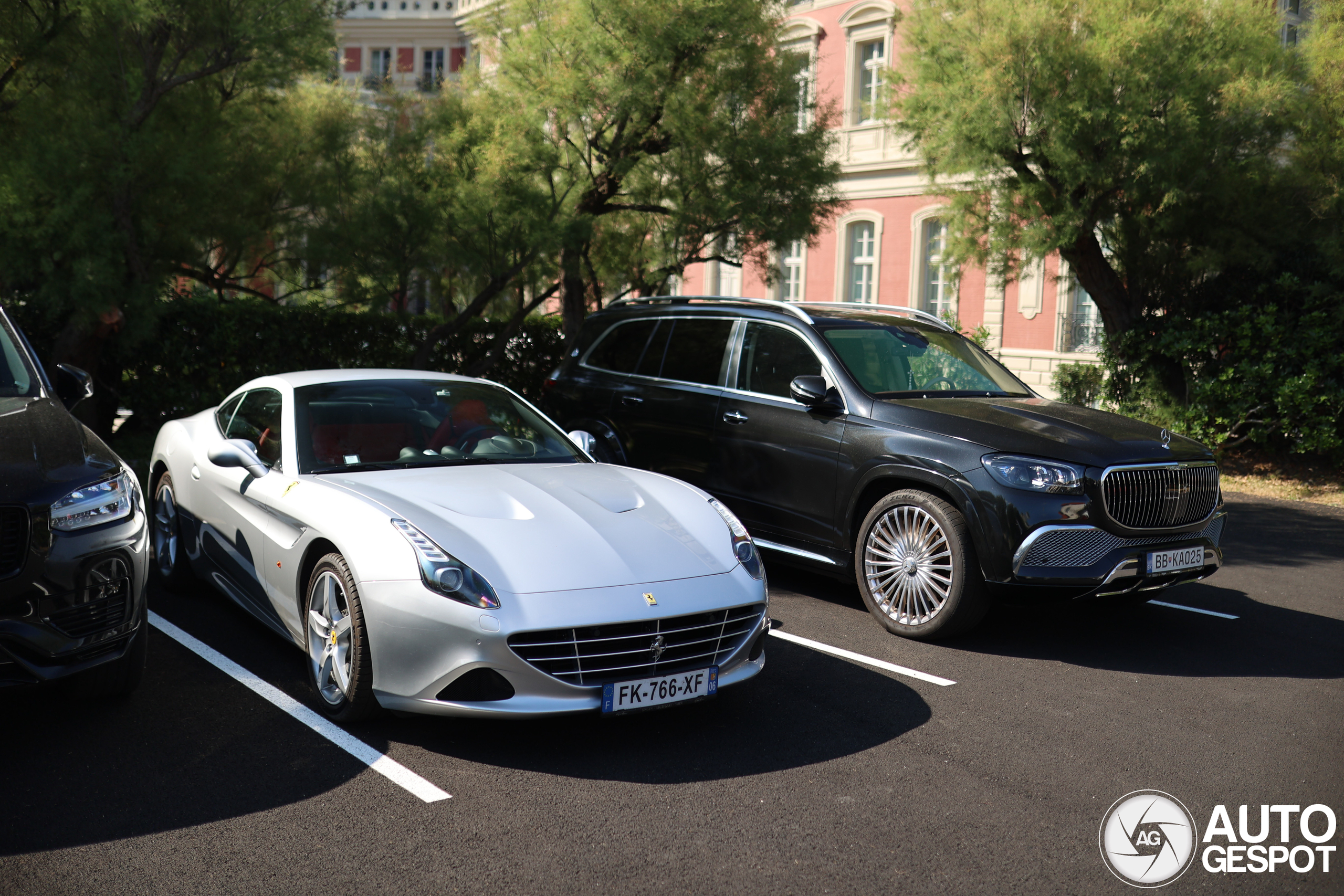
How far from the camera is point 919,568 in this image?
615cm

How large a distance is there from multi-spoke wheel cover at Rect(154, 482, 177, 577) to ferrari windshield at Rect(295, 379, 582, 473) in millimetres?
1545

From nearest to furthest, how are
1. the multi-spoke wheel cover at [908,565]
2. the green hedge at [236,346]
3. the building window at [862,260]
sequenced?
the multi-spoke wheel cover at [908,565], the green hedge at [236,346], the building window at [862,260]

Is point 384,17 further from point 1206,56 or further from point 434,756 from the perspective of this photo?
point 434,756

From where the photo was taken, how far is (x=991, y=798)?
13.3 ft

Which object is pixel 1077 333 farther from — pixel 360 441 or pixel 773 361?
pixel 360 441

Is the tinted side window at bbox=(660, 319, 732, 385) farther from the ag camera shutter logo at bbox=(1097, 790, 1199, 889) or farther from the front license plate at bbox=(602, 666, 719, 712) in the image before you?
the ag camera shutter logo at bbox=(1097, 790, 1199, 889)

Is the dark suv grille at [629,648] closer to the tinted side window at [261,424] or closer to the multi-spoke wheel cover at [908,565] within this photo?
the multi-spoke wheel cover at [908,565]

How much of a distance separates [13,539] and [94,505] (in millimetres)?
330

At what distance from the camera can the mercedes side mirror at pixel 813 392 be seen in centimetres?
669

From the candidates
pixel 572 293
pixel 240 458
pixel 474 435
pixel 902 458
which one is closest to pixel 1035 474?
pixel 902 458

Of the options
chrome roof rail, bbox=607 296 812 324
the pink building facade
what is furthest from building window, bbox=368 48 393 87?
chrome roof rail, bbox=607 296 812 324

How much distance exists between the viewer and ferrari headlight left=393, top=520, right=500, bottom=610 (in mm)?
4156

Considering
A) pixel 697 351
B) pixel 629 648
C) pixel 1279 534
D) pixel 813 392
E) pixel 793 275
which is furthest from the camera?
pixel 793 275

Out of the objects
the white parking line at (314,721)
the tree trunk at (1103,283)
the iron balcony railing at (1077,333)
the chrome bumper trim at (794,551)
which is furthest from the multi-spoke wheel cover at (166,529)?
the iron balcony railing at (1077,333)
